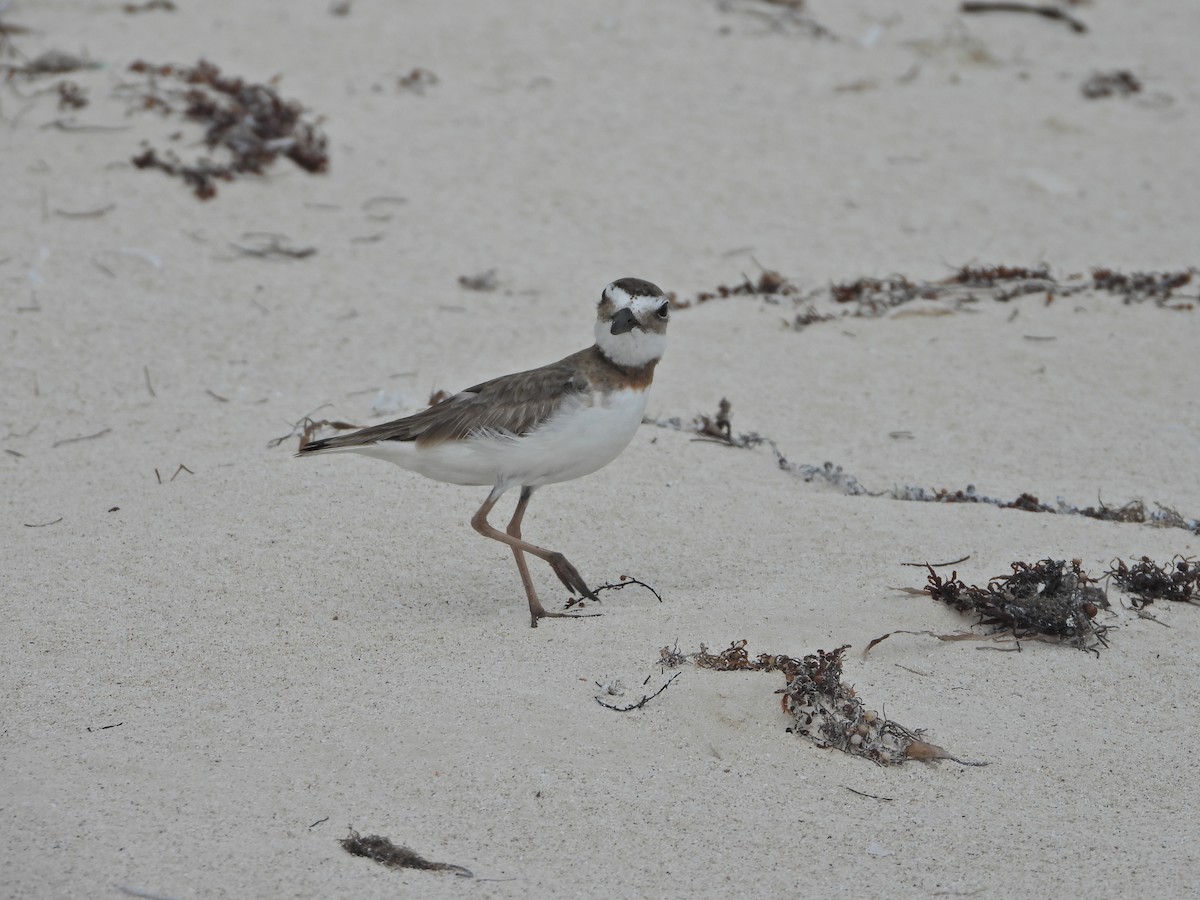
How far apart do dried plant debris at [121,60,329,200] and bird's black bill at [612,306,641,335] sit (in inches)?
237

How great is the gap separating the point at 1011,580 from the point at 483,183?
699 centimetres

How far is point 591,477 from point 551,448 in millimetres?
1640

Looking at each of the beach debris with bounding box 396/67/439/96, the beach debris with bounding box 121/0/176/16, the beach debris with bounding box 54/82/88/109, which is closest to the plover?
the beach debris with bounding box 54/82/88/109

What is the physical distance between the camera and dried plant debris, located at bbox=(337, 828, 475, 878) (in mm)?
3875

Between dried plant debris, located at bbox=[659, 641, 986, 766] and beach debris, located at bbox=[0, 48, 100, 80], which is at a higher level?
beach debris, located at bbox=[0, 48, 100, 80]

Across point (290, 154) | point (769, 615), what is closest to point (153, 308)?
point (290, 154)

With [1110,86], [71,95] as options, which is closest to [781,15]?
[1110,86]

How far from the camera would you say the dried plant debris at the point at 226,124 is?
34.2ft

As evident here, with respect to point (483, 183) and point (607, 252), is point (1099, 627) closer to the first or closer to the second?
point (607, 252)

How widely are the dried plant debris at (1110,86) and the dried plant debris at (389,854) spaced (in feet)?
39.2

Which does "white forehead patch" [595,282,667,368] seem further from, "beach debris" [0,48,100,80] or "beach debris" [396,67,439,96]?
"beach debris" [0,48,100,80]

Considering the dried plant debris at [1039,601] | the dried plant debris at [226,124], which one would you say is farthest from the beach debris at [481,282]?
the dried plant debris at [1039,601]

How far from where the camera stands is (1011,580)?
541 centimetres

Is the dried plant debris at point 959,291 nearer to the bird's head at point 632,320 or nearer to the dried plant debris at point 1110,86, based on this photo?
the bird's head at point 632,320
